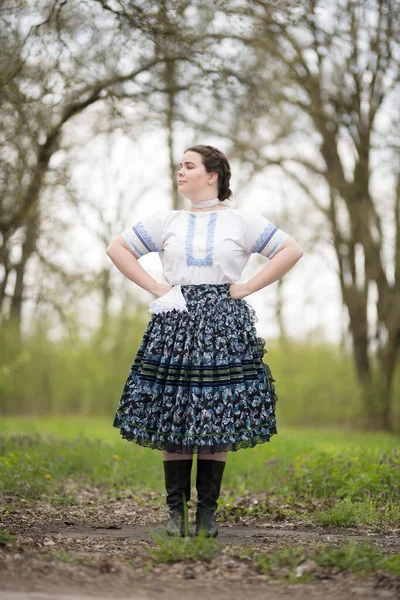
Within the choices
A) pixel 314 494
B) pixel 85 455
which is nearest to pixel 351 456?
pixel 314 494

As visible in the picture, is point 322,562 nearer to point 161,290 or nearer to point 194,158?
point 161,290

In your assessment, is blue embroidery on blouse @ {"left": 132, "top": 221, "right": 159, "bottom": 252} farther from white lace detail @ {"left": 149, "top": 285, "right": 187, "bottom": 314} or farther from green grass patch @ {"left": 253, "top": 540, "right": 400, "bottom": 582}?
green grass patch @ {"left": 253, "top": 540, "right": 400, "bottom": 582}

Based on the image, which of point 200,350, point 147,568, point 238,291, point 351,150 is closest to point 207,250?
point 238,291

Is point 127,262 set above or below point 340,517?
above

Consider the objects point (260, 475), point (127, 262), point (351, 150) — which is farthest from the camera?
point (351, 150)

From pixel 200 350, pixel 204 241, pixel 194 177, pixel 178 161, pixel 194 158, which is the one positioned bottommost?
pixel 200 350

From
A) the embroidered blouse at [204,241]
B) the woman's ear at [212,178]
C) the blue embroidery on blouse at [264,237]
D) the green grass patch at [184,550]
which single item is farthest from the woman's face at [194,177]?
the green grass patch at [184,550]

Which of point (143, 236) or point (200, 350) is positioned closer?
point (200, 350)

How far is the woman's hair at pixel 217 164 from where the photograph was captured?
4457 mm

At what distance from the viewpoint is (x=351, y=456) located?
6.57 meters

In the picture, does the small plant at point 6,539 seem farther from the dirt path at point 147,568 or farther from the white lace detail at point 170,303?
the white lace detail at point 170,303

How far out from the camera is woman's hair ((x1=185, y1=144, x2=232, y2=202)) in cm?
446

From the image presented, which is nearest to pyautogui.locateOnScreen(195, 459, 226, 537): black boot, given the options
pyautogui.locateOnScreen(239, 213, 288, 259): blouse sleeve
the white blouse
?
the white blouse

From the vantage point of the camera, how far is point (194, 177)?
4418 mm
